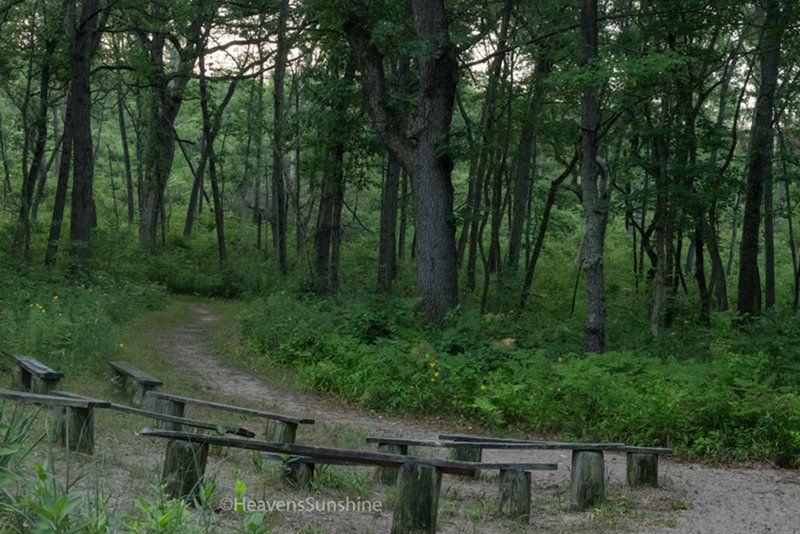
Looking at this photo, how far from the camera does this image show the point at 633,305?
20891 mm

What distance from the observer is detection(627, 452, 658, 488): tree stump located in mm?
6938

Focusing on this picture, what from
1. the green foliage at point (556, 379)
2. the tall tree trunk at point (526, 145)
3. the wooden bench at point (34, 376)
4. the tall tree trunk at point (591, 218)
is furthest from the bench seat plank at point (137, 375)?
the tall tree trunk at point (526, 145)

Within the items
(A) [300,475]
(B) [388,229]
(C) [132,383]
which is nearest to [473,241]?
(B) [388,229]

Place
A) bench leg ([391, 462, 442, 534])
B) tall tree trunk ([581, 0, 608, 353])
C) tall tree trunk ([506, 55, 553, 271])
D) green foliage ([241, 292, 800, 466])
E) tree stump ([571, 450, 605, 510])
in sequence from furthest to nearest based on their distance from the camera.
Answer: tall tree trunk ([506, 55, 553, 271])
tall tree trunk ([581, 0, 608, 353])
green foliage ([241, 292, 800, 466])
tree stump ([571, 450, 605, 510])
bench leg ([391, 462, 442, 534])

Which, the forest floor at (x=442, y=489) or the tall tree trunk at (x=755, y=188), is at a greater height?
the tall tree trunk at (x=755, y=188)

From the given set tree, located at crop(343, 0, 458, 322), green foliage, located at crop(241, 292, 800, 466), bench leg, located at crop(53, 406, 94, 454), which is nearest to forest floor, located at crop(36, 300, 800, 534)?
bench leg, located at crop(53, 406, 94, 454)

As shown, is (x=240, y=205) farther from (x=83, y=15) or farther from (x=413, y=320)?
(x=413, y=320)

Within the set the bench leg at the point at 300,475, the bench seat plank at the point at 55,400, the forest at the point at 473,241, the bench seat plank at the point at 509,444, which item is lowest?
the bench leg at the point at 300,475

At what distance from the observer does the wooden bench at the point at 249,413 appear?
274 inches

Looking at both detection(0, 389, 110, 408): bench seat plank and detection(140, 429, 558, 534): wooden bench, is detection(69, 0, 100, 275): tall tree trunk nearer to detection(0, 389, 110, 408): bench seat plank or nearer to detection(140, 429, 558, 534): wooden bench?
detection(0, 389, 110, 408): bench seat plank

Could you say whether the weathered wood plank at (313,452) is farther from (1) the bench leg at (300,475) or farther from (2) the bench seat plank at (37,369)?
(2) the bench seat plank at (37,369)

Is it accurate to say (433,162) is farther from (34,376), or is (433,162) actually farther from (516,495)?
(516,495)

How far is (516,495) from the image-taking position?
18.6 ft

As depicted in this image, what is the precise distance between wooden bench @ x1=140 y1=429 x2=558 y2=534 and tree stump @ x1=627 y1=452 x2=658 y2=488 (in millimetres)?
2601
